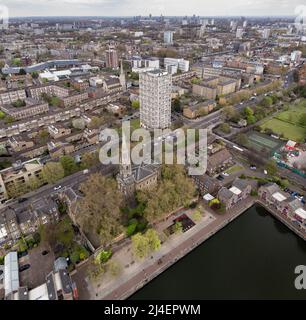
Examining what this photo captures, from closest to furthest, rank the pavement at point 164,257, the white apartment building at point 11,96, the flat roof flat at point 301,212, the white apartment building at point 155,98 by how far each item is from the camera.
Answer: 1. the pavement at point 164,257
2. the flat roof flat at point 301,212
3. the white apartment building at point 155,98
4. the white apartment building at point 11,96

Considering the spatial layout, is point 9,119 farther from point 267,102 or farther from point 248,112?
point 267,102

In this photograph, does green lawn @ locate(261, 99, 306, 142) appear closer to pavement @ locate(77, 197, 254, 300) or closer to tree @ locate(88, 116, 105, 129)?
pavement @ locate(77, 197, 254, 300)

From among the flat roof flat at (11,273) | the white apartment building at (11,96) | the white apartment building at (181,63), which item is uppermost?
the white apartment building at (181,63)

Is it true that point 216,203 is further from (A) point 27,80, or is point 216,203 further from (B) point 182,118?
(A) point 27,80

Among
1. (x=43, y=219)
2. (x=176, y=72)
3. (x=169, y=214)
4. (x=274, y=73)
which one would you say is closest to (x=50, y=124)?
(x=43, y=219)

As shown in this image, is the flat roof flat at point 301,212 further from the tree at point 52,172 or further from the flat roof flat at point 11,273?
the tree at point 52,172

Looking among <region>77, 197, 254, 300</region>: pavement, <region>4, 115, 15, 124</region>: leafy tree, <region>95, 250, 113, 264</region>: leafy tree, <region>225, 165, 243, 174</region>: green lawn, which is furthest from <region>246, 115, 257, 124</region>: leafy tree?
<region>4, 115, 15, 124</region>: leafy tree

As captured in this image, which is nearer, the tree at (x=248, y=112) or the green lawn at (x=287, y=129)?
the green lawn at (x=287, y=129)

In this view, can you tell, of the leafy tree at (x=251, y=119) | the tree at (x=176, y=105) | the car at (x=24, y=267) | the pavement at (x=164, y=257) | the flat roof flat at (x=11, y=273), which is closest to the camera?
the flat roof flat at (x=11, y=273)

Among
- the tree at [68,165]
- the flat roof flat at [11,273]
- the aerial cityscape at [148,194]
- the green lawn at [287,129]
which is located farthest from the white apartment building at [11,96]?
the green lawn at [287,129]
